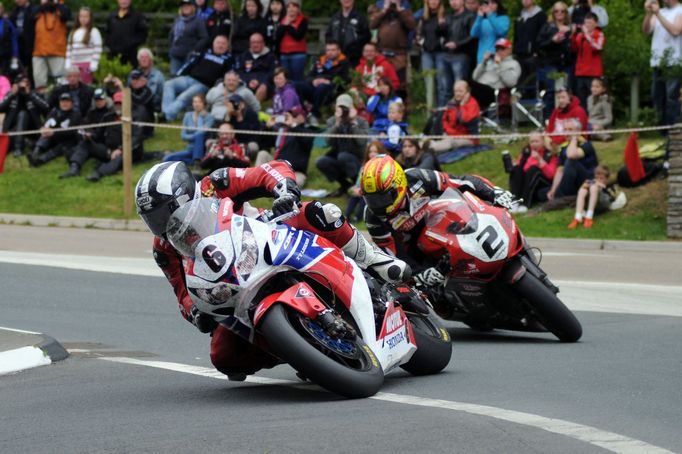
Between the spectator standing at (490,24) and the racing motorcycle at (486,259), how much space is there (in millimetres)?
10680

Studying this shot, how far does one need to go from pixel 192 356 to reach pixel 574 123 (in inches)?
379

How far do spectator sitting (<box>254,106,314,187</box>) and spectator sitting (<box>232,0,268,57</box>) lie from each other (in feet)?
8.86

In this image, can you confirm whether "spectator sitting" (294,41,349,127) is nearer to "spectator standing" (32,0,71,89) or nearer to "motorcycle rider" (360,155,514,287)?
"spectator standing" (32,0,71,89)

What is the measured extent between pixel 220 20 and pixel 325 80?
265cm

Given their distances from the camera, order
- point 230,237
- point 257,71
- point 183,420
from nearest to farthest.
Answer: point 183,420
point 230,237
point 257,71

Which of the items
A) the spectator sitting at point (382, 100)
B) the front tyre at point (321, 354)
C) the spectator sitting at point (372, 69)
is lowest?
the front tyre at point (321, 354)

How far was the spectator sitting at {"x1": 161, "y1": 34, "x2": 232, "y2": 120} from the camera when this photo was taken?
22.4 m

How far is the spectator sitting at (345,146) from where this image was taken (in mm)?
19156

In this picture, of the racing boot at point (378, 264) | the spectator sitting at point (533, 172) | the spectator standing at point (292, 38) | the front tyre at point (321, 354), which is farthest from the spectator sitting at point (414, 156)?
the front tyre at point (321, 354)

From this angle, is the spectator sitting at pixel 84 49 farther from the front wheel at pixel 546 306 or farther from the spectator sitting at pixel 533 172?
the front wheel at pixel 546 306

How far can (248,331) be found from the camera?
710 centimetres

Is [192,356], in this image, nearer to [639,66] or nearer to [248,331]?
[248,331]

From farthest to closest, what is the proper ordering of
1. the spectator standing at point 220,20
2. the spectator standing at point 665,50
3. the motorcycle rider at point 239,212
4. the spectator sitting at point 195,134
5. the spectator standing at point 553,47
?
the spectator standing at point 220,20, the spectator sitting at point 195,134, the spectator standing at point 553,47, the spectator standing at point 665,50, the motorcycle rider at point 239,212

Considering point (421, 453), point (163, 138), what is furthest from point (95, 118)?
point (421, 453)
